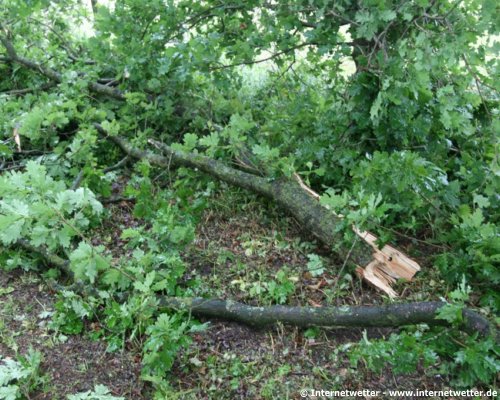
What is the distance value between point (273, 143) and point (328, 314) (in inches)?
80.6

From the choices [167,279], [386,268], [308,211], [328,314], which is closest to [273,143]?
[308,211]

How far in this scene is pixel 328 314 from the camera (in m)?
2.88

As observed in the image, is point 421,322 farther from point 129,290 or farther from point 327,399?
point 129,290

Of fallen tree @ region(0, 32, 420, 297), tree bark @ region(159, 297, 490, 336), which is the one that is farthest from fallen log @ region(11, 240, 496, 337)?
fallen tree @ region(0, 32, 420, 297)

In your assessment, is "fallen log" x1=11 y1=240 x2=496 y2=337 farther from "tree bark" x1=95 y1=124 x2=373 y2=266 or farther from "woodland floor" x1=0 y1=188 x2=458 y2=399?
"tree bark" x1=95 y1=124 x2=373 y2=266

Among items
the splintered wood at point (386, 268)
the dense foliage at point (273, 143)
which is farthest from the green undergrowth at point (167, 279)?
the splintered wood at point (386, 268)

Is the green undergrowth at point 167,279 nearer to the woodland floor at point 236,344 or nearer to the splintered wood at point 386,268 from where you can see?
the woodland floor at point 236,344

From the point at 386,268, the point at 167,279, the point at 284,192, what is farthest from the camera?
the point at 284,192

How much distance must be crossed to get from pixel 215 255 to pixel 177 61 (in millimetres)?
1874

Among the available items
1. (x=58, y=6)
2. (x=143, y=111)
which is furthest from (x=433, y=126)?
(x=58, y=6)

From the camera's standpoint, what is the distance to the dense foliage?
2887mm

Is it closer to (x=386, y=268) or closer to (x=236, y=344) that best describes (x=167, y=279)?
(x=236, y=344)

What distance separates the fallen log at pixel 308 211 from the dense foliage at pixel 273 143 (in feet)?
0.35

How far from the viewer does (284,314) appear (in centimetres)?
295
